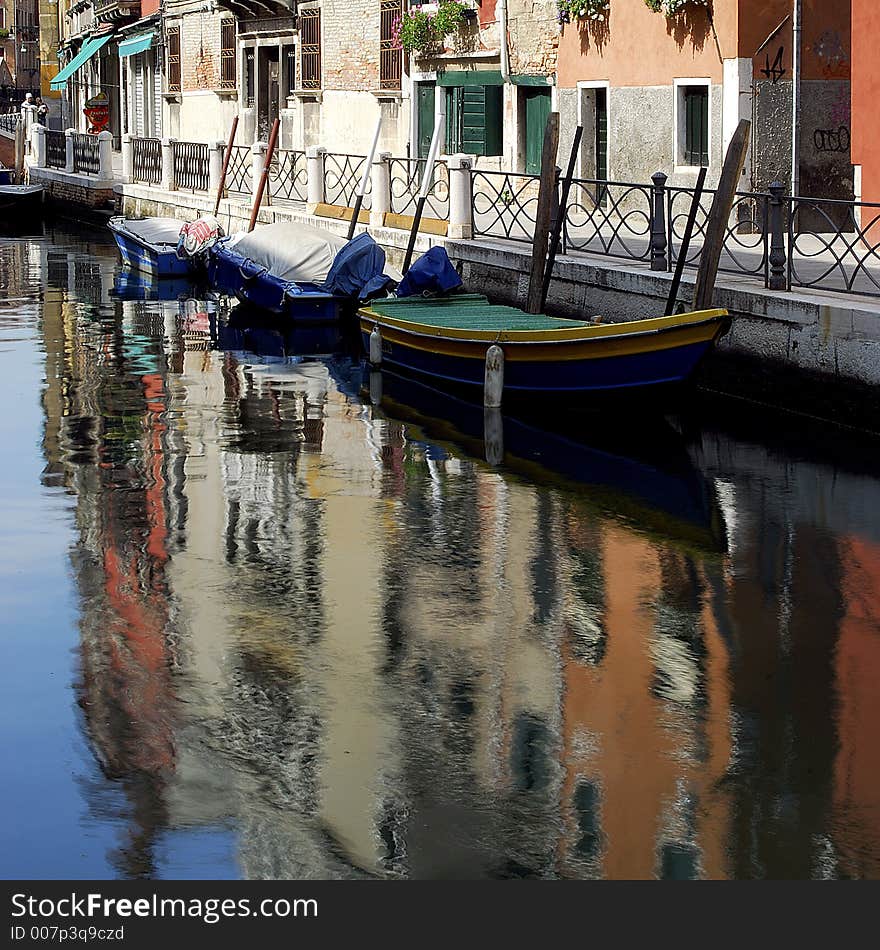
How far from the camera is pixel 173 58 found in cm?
3678

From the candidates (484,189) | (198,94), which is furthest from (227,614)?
(198,94)

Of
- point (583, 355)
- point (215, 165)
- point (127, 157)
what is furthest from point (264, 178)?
point (583, 355)

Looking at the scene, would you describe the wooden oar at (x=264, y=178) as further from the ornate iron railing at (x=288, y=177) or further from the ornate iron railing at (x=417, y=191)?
the ornate iron railing at (x=417, y=191)

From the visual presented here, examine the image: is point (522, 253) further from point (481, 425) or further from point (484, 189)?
point (484, 189)

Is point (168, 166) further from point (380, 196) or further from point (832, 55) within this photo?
→ point (832, 55)

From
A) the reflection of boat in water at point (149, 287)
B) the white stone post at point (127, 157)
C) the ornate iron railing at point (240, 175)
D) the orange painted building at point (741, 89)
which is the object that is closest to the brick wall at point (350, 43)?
the ornate iron railing at point (240, 175)

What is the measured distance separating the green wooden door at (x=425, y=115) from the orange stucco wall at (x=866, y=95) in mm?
10091

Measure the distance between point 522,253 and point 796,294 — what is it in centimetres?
450

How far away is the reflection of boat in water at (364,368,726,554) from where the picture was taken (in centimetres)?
996

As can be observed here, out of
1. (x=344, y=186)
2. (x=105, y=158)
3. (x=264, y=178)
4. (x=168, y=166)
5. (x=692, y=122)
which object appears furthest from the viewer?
(x=105, y=158)

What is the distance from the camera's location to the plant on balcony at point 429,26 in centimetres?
2325

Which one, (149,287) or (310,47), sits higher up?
(310,47)

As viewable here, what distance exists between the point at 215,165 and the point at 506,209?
9.65m

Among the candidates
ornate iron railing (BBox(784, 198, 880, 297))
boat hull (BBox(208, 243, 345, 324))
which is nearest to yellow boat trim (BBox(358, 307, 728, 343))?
ornate iron railing (BBox(784, 198, 880, 297))
